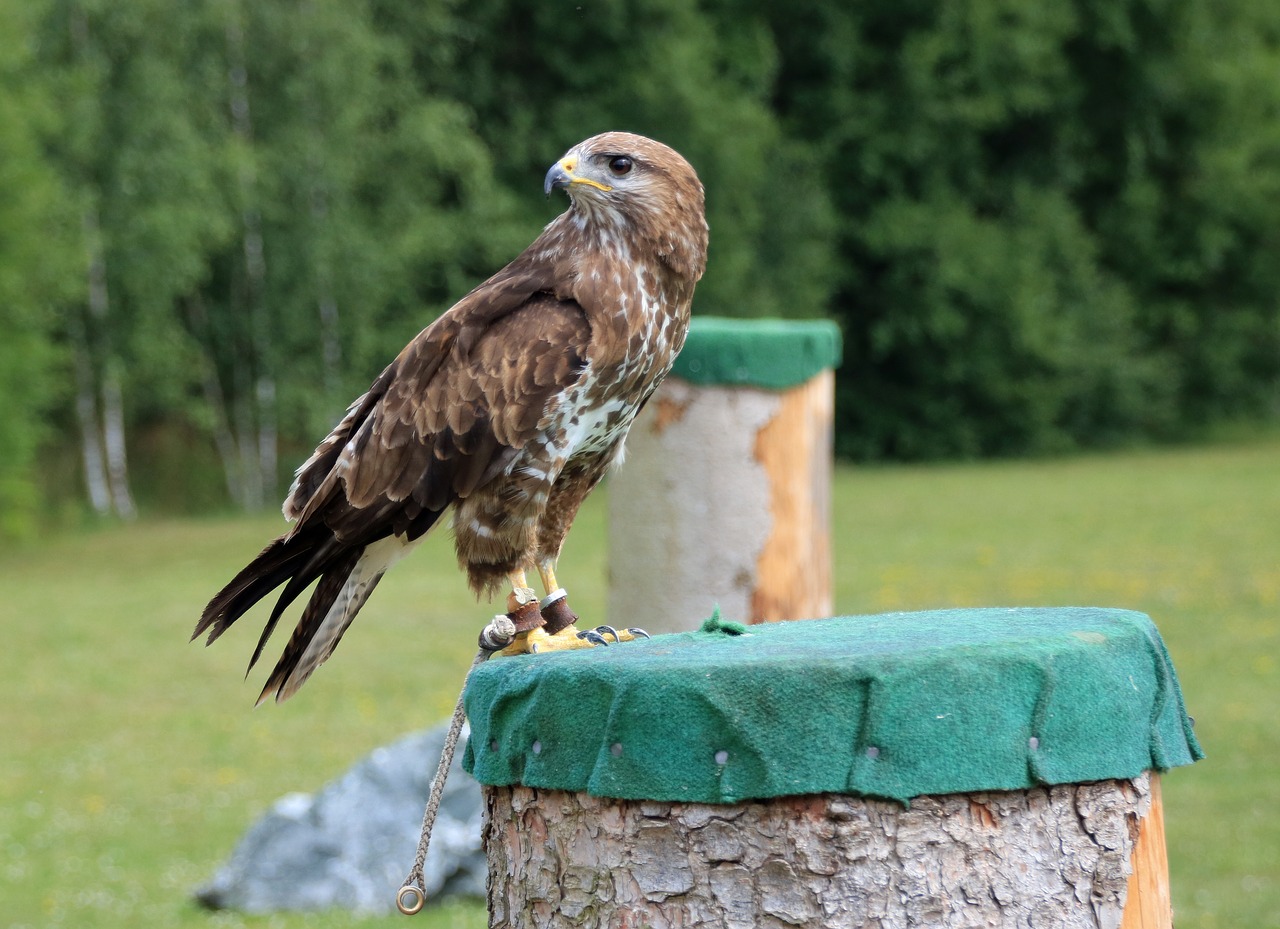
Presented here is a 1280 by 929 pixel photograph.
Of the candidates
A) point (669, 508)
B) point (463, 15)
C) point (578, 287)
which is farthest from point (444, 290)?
point (578, 287)

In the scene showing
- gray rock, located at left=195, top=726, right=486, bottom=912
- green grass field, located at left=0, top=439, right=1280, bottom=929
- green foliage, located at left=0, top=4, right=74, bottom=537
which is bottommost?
green grass field, located at left=0, top=439, right=1280, bottom=929

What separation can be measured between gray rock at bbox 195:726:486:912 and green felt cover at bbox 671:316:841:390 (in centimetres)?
199

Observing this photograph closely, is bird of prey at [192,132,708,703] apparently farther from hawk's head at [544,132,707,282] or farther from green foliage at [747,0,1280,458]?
green foliage at [747,0,1280,458]

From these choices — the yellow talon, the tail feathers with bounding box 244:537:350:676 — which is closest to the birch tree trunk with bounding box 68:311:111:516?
the tail feathers with bounding box 244:537:350:676

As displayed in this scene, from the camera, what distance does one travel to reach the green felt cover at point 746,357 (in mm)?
5668

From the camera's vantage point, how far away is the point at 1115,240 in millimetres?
30453

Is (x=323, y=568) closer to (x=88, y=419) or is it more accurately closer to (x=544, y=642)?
(x=544, y=642)

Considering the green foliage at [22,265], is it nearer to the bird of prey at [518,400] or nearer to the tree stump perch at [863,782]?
the bird of prey at [518,400]

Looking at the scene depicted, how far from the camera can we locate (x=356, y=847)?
680 centimetres

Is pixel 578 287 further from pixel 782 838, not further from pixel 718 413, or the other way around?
pixel 718 413

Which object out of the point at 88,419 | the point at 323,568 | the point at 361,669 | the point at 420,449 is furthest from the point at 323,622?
the point at 88,419

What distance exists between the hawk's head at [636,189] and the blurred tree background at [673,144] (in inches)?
564

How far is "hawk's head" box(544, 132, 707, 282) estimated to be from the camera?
3453 millimetres

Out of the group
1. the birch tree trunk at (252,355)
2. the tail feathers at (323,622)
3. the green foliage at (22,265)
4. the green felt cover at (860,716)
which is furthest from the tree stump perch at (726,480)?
the birch tree trunk at (252,355)
